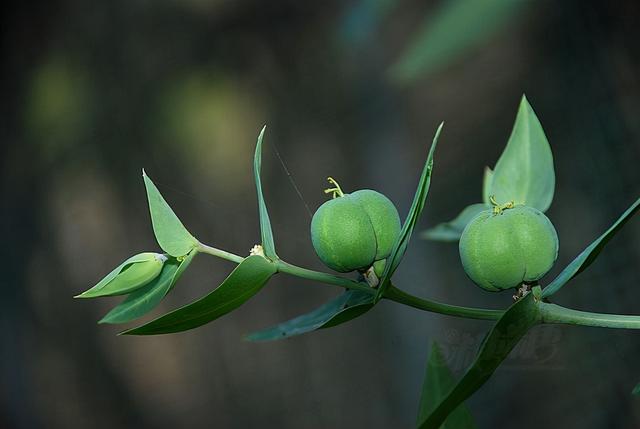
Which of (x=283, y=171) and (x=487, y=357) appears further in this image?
(x=283, y=171)

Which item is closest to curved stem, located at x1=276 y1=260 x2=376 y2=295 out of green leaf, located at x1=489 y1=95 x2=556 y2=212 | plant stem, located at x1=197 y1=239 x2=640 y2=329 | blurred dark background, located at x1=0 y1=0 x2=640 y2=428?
plant stem, located at x1=197 y1=239 x2=640 y2=329

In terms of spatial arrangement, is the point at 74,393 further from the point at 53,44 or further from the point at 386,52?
the point at 386,52

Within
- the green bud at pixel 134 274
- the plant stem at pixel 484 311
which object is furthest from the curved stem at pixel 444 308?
the green bud at pixel 134 274

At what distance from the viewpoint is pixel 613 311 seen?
1.14 meters

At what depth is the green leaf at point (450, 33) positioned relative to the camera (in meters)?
1.34

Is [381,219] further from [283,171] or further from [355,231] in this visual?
[283,171]

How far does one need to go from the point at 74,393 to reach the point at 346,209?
1509mm

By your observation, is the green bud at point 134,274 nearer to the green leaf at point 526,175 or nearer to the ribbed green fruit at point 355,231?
the ribbed green fruit at point 355,231

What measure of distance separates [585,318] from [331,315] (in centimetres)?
12

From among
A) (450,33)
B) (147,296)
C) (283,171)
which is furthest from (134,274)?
(450,33)

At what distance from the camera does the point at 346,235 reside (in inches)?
13.7

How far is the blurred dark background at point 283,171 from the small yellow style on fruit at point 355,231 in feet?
2.49

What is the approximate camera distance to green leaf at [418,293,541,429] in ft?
1.00

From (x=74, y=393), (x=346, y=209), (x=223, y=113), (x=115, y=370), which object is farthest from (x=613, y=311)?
(x=74, y=393)
